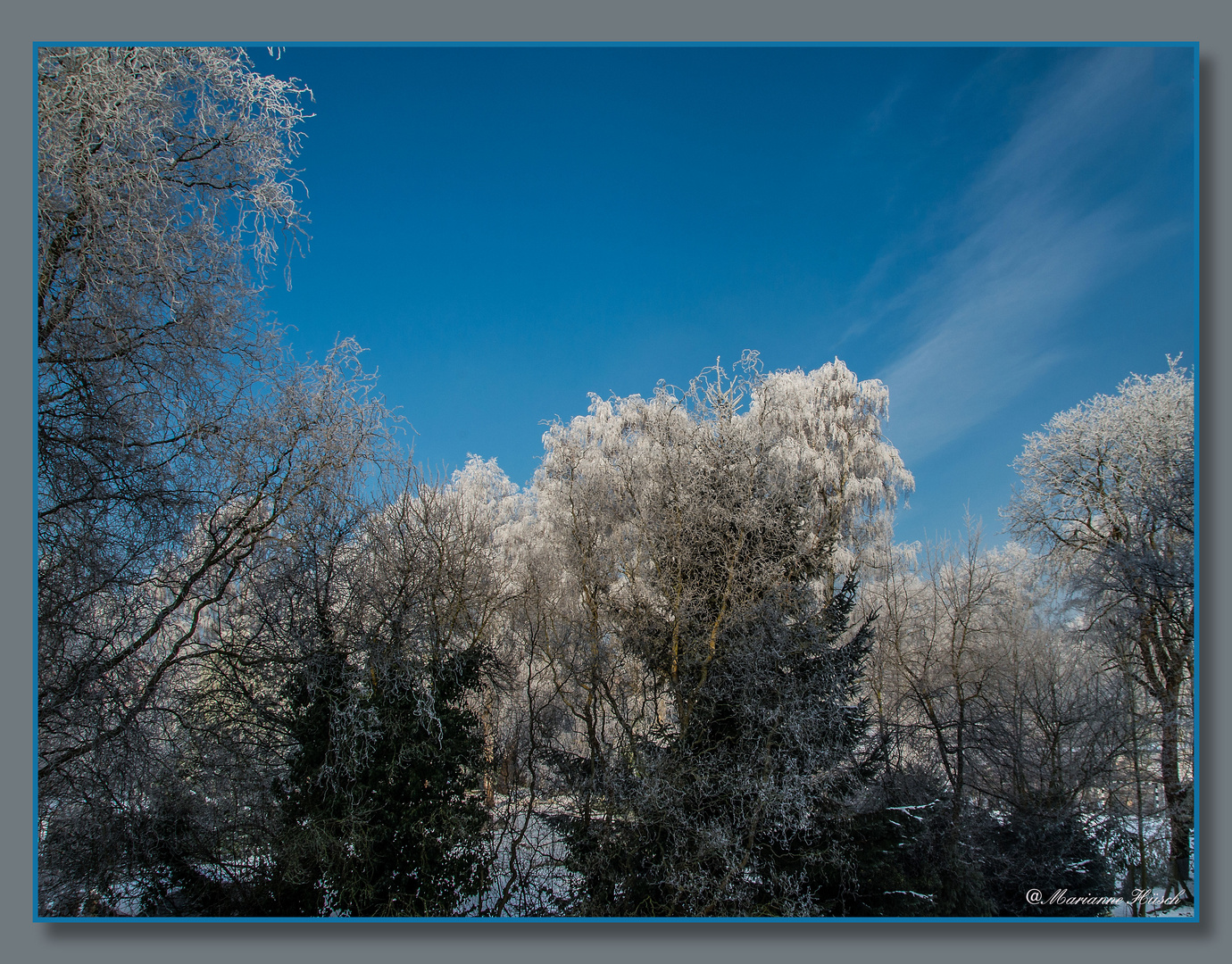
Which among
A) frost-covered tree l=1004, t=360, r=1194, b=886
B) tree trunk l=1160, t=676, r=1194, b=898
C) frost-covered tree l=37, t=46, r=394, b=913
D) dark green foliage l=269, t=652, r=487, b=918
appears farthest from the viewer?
dark green foliage l=269, t=652, r=487, b=918

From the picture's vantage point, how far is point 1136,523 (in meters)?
3.65

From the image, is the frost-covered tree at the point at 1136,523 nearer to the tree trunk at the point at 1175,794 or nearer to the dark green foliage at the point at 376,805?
the tree trunk at the point at 1175,794

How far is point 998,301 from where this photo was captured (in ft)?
13.2

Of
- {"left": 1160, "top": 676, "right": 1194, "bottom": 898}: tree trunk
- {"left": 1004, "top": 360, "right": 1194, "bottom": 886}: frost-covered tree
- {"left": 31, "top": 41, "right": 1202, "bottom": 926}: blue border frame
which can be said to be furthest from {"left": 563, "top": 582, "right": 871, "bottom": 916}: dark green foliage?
{"left": 1160, "top": 676, "right": 1194, "bottom": 898}: tree trunk

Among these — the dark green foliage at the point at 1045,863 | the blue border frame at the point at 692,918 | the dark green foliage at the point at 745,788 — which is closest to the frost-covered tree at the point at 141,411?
the blue border frame at the point at 692,918

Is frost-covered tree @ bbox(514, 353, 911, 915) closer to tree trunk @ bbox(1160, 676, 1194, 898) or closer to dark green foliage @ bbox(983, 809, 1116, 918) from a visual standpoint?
dark green foliage @ bbox(983, 809, 1116, 918)

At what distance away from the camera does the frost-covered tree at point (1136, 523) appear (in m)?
3.35

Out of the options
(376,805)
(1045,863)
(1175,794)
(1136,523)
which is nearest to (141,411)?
(376,805)

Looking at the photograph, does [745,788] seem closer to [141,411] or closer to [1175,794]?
[1175,794]

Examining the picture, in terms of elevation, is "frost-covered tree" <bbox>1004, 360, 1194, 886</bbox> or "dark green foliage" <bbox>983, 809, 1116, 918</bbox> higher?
"frost-covered tree" <bbox>1004, 360, 1194, 886</bbox>

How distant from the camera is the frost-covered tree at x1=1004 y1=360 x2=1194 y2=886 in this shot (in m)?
3.35

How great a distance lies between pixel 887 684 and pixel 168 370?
518 cm

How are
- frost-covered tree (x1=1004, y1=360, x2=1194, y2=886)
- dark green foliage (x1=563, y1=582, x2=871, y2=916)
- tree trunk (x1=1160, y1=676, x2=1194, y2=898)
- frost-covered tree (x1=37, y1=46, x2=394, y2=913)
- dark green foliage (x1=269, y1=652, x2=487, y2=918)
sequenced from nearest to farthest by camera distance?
frost-covered tree (x1=37, y1=46, x2=394, y2=913)
tree trunk (x1=1160, y1=676, x2=1194, y2=898)
frost-covered tree (x1=1004, y1=360, x2=1194, y2=886)
dark green foliage (x1=269, y1=652, x2=487, y2=918)
dark green foliage (x1=563, y1=582, x2=871, y2=916)
